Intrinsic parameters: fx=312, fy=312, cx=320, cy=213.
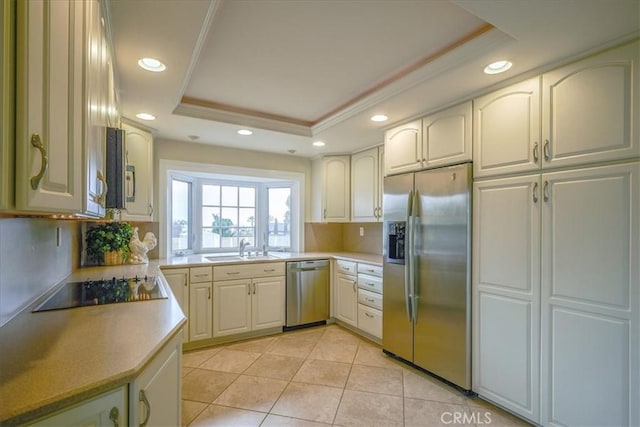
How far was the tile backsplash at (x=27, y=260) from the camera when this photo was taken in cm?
122

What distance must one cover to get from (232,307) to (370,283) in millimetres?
1481

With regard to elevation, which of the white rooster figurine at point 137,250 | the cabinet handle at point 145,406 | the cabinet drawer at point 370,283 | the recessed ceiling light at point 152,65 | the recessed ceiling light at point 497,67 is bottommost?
the cabinet drawer at point 370,283

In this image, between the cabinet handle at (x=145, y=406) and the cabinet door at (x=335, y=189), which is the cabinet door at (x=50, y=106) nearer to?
the cabinet handle at (x=145, y=406)

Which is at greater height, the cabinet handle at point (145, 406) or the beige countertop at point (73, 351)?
the beige countertop at point (73, 351)

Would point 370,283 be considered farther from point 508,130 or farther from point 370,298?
point 508,130

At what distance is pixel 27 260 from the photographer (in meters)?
1.45

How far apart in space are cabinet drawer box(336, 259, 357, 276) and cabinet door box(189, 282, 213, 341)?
1.48 metres

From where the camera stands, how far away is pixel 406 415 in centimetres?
208

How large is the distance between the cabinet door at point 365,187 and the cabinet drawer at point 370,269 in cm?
56

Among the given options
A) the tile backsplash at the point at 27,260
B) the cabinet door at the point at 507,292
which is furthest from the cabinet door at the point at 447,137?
the tile backsplash at the point at 27,260

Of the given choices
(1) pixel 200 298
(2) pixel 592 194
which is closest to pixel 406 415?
(2) pixel 592 194

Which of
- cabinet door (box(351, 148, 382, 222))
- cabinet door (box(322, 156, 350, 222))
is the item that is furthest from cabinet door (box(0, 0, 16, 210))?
cabinet door (box(322, 156, 350, 222))

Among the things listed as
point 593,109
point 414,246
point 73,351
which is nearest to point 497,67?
point 593,109

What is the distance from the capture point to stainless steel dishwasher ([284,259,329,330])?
3633 millimetres
